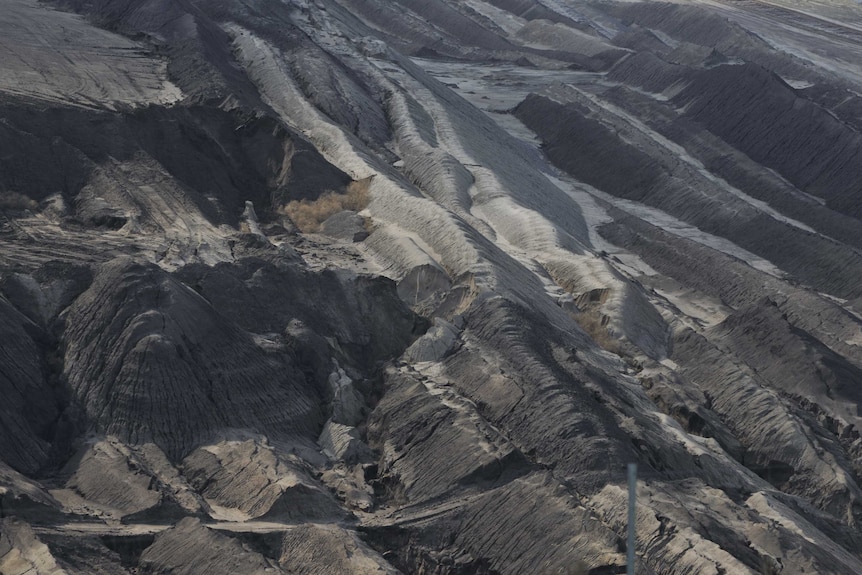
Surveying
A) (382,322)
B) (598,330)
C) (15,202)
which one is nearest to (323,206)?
(382,322)

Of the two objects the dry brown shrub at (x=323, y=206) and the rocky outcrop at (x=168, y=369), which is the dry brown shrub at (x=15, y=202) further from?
the dry brown shrub at (x=323, y=206)

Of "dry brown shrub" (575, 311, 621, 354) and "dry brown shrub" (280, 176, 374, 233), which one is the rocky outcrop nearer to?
"dry brown shrub" (280, 176, 374, 233)

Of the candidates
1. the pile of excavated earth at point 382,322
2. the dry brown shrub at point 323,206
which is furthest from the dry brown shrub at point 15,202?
the dry brown shrub at point 323,206

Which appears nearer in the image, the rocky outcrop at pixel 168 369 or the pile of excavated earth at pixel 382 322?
the pile of excavated earth at pixel 382 322

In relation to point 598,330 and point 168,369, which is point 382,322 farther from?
point 598,330

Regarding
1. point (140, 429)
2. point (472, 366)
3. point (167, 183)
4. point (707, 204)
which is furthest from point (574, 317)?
point (707, 204)

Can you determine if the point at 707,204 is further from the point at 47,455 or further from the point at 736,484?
the point at 47,455
